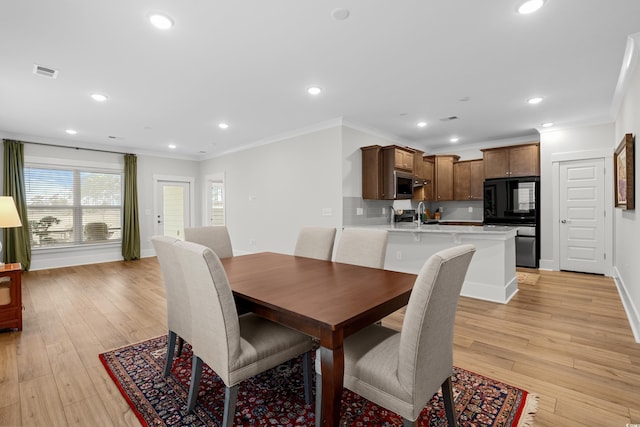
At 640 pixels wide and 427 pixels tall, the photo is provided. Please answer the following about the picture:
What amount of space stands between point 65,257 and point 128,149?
246 cm

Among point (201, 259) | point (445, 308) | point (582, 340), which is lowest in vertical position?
point (582, 340)

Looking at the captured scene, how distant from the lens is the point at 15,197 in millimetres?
5234

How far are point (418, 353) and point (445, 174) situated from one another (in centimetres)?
609

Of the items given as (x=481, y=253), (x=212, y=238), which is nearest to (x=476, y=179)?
(x=481, y=253)

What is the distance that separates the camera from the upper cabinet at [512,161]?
541cm

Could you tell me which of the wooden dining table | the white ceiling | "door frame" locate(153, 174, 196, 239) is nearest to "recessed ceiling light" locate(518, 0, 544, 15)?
the white ceiling

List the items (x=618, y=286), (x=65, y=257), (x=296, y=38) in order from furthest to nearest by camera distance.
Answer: (x=65, y=257)
(x=618, y=286)
(x=296, y=38)

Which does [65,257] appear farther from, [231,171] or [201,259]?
[201,259]

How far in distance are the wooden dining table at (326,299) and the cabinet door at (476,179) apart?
5.08 m

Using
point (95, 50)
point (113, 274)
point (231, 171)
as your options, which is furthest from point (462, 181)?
point (113, 274)

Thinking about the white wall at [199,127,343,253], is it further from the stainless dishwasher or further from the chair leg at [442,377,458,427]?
the stainless dishwasher

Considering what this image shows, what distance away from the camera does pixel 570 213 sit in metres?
5.02

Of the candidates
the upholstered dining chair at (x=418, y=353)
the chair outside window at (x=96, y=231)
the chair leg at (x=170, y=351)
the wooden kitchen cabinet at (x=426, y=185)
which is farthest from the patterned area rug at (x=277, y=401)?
the chair outside window at (x=96, y=231)

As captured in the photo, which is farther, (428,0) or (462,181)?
(462,181)
